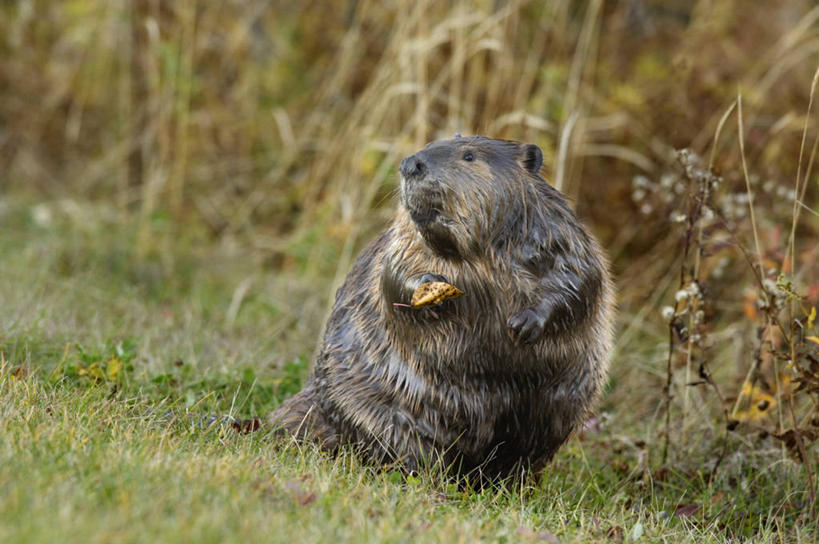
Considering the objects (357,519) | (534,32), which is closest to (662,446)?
(357,519)

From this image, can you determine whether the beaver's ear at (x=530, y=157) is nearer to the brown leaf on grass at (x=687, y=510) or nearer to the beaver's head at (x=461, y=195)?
the beaver's head at (x=461, y=195)

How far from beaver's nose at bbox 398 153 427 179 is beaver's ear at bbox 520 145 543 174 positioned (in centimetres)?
38

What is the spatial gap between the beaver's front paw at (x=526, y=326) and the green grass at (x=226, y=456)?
0.50m

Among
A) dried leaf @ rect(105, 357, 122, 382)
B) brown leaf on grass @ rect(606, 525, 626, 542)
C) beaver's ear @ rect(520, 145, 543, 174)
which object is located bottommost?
dried leaf @ rect(105, 357, 122, 382)

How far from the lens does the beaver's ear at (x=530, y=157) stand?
329cm

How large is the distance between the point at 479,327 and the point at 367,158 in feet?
10.2

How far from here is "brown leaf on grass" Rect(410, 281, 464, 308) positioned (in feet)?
9.93

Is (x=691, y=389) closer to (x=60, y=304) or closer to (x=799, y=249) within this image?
(x=799, y=249)

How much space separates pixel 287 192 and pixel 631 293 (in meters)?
2.65

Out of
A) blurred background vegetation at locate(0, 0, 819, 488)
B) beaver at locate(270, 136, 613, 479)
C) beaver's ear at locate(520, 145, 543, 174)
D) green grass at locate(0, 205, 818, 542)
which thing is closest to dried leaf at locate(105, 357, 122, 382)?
green grass at locate(0, 205, 818, 542)

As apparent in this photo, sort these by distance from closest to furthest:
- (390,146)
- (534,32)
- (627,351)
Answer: (627,351)
(390,146)
(534,32)

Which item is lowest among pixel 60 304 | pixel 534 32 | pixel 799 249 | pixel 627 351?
pixel 60 304

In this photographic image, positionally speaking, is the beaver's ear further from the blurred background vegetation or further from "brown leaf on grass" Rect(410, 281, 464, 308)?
the blurred background vegetation

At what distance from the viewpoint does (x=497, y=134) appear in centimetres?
578
